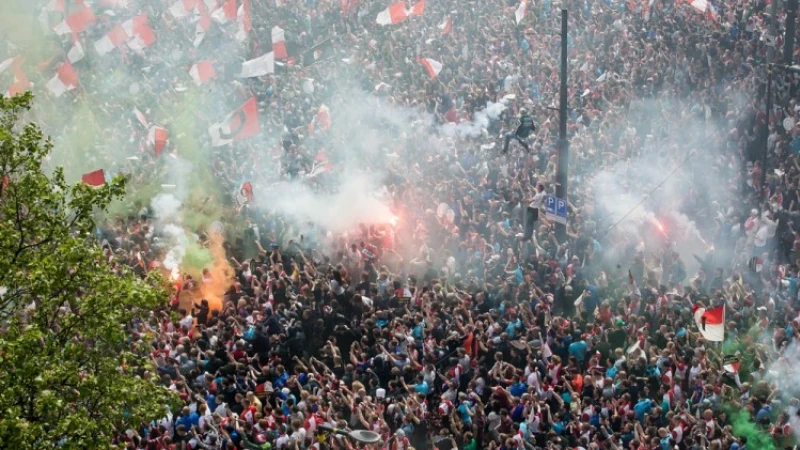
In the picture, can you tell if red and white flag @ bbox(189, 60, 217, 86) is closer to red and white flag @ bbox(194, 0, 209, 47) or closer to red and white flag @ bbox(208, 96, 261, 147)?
red and white flag @ bbox(194, 0, 209, 47)

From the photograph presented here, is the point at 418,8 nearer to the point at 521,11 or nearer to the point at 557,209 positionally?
the point at 521,11

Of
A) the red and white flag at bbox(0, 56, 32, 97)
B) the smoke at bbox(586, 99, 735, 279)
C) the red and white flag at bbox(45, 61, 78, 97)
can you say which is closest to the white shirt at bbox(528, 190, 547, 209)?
the smoke at bbox(586, 99, 735, 279)

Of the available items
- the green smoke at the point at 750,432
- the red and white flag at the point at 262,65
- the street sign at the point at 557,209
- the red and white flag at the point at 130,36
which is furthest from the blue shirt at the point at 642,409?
the red and white flag at the point at 130,36

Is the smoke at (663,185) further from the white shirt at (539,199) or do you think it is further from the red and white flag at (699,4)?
the red and white flag at (699,4)

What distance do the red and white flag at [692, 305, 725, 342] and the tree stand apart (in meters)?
7.84

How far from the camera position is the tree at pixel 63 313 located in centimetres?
1276

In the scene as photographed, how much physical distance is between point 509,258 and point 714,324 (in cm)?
528

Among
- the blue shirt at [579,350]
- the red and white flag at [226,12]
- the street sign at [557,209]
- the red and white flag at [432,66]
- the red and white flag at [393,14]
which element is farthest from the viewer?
the red and white flag at [226,12]

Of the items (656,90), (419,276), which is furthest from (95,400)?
(656,90)

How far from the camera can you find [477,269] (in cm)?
2272

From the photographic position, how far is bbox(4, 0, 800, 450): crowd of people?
17125 mm

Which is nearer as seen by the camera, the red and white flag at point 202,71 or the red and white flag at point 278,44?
the red and white flag at point 202,71

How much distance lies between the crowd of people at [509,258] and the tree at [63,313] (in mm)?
981

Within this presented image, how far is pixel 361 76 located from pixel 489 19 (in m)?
4.11
